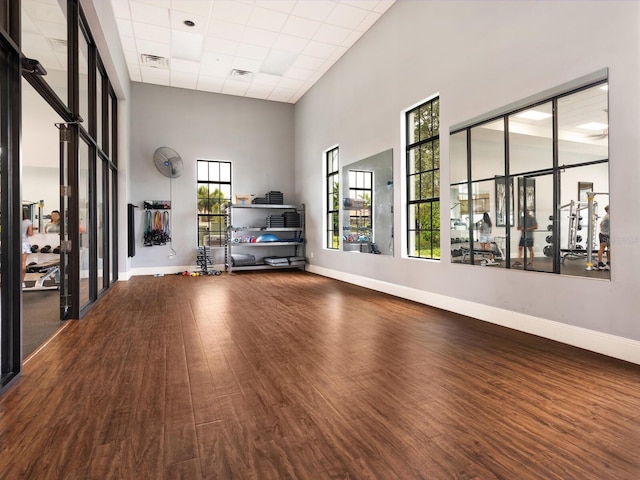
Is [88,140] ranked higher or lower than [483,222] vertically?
higher

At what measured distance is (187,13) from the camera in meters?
5.67

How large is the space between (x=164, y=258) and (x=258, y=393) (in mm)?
7000

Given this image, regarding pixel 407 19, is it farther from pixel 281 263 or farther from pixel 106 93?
pixel 281 263

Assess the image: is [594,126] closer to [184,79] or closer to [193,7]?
[193,7]

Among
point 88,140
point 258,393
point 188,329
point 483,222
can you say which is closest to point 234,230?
point 88,140

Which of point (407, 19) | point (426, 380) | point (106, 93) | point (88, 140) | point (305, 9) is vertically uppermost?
point (305, 9)

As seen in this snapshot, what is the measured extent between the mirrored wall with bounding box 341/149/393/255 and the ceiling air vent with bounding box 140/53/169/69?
4.05m

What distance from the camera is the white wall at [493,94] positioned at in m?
2.69

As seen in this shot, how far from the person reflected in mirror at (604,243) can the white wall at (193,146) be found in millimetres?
7125

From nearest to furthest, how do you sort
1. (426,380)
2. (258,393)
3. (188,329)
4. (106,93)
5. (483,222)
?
(258,393)
(426,380)
(188,329)
(483,222)
(106,93)

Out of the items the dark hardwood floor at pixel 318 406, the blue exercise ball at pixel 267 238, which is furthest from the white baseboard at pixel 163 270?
the dark hardwood floor at pixel 318 406

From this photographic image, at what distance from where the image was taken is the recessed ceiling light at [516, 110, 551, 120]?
10.9 feet

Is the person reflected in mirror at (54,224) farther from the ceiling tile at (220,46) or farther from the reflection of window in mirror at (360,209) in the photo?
the ceiling tile at (220,46)

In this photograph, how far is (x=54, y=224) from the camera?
3.49 meters
